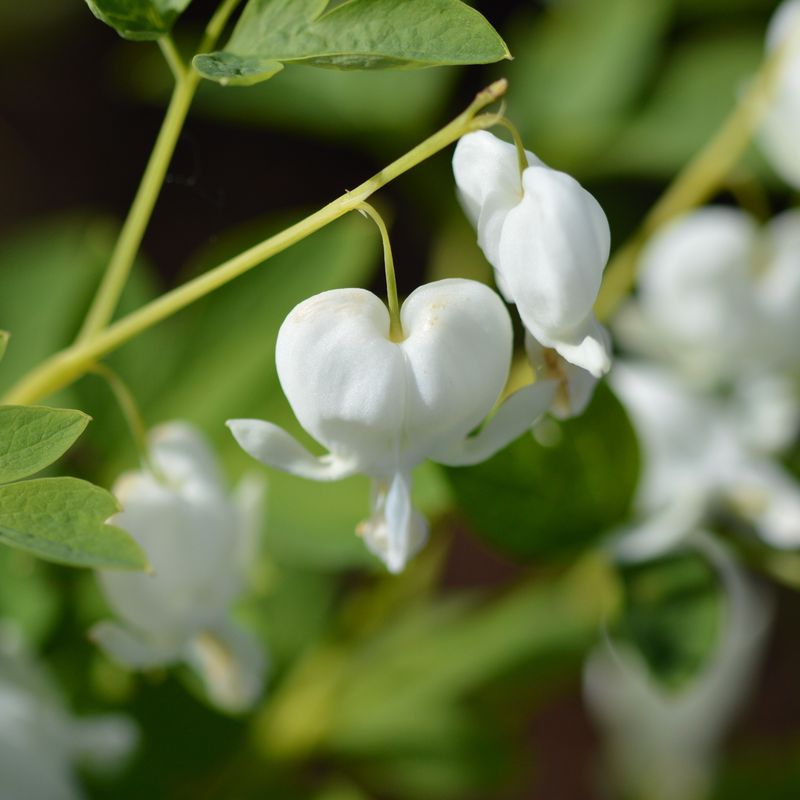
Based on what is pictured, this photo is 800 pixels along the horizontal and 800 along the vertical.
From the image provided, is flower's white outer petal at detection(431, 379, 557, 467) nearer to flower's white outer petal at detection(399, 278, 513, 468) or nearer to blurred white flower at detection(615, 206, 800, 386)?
flower's white outer petal at detection(399, 278, 513, 468)

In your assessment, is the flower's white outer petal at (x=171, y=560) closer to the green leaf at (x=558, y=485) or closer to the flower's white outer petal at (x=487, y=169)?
the green leaf at (x=558, y=485)

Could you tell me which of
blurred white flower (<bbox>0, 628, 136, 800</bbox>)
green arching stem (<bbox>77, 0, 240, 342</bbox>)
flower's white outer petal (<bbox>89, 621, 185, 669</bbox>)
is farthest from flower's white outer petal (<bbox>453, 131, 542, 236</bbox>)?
blurred white flower (<bbox>0, 628, 136, 800</bbox>)

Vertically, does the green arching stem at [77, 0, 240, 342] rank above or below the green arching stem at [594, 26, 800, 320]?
above

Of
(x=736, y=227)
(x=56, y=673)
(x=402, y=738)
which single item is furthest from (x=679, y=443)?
(x=56, y=673)

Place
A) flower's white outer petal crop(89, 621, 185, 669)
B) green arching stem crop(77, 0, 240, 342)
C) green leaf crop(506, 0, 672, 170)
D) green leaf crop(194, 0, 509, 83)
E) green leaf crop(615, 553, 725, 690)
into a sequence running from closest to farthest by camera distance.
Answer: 1. green leaf crop(194, 0, 509, 83)
2. green arching stem crop(77, 0, 240, 342)
3. flower's white outer petal crop(89, 621, 185, 669)
4. green leaf crop(615, 553, 725, 690)
5. green leaf crop(506, 0, 672, 170)

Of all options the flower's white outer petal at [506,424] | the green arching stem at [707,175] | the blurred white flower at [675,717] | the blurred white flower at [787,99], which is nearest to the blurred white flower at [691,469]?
the green arching stem at [707,175]

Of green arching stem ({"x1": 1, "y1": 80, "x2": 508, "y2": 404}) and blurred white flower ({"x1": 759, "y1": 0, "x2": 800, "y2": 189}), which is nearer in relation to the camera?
green arching stem ({"x1": 1, "y1": 80, "x2": 508, "y2": 404})
